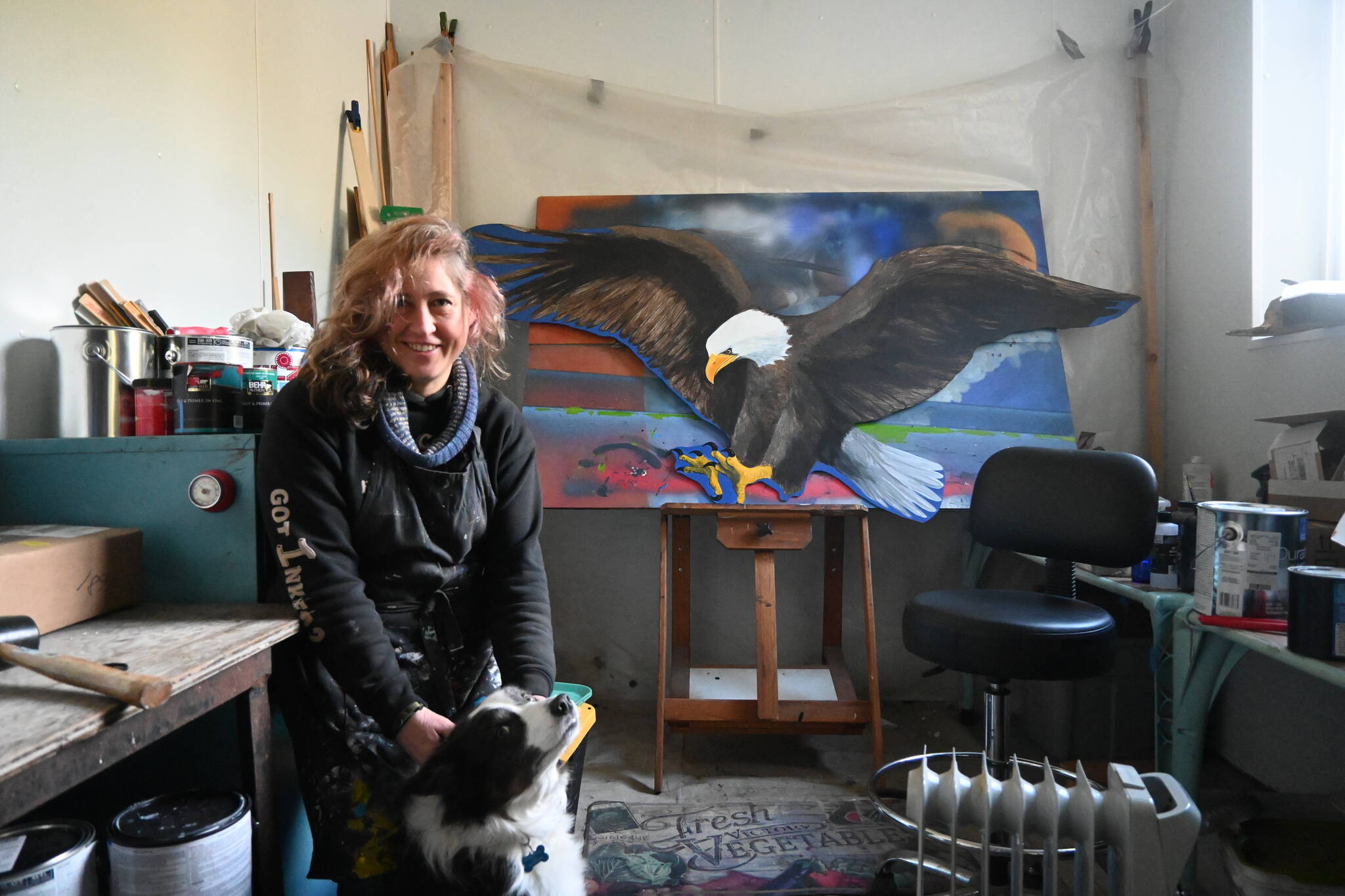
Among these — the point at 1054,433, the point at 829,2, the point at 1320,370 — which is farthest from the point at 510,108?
the point at 1320,370

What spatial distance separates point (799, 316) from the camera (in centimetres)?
255

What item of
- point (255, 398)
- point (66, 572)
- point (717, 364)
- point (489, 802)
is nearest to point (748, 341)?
point (717, 364)

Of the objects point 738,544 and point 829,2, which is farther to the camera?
point 829,2

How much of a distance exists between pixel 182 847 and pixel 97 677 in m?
0.30

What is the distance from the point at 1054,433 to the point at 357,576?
89.1 inches

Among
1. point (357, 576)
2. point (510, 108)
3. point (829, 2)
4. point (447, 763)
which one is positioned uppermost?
point (829, 2)

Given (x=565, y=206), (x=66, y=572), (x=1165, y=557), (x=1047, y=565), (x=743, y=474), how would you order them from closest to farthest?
1. (x=66, y=572)
2. (x=1165, y=557)
3. (x=1047, y=565)
4. (x=743, y=474)
5. (x=565, y=206)

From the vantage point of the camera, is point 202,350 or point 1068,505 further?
point 1068,505

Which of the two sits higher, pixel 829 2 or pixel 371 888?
pixel 829 2

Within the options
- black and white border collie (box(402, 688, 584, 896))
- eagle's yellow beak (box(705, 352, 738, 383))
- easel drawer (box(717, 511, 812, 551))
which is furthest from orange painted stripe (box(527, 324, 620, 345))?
black and white border collie (box(402, 688, 584, 896))

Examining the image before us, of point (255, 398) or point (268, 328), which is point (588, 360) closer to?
point (268, 328)

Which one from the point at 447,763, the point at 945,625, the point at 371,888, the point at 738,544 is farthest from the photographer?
the point at 738,544

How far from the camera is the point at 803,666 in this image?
2551 millimetres

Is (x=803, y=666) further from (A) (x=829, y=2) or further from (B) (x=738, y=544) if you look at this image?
(A) (x=829, y=2)
